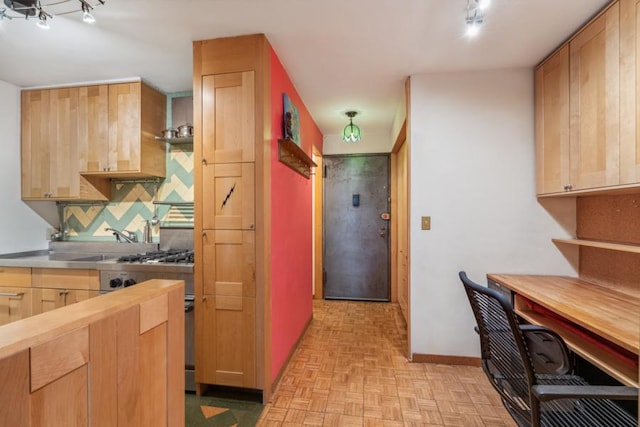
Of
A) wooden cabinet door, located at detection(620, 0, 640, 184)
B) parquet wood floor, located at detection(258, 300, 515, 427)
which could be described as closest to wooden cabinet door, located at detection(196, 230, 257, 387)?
parquet wood floor, located at detection(258, 300, 515, 427)

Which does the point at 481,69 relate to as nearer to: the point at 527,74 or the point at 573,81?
the point at 527,74

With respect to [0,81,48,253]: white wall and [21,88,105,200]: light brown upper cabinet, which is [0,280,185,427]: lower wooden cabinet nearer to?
[21,88,105,200]: light brown upper cabinet

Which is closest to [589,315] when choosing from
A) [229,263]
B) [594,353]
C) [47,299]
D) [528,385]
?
[594,353]

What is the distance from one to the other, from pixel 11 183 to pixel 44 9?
1752mm

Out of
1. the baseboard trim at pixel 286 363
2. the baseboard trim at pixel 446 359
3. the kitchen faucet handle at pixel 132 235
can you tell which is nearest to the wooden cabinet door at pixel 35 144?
the kitchen faucet handle at pixel 132 235

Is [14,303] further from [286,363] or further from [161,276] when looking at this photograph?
[286,363]

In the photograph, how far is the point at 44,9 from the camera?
5.56 ft

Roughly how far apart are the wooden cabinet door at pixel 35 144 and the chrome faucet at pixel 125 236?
639 mm

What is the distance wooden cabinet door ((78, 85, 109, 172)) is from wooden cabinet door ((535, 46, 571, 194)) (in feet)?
11.9

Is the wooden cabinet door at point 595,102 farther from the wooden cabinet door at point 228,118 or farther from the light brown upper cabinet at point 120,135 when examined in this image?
the light brown upper cabinet at point 120,135

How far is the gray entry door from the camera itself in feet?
14.2

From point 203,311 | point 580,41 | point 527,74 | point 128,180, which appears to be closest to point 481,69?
point 527,74

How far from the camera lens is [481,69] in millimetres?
2455

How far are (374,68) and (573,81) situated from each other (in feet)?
4.52
